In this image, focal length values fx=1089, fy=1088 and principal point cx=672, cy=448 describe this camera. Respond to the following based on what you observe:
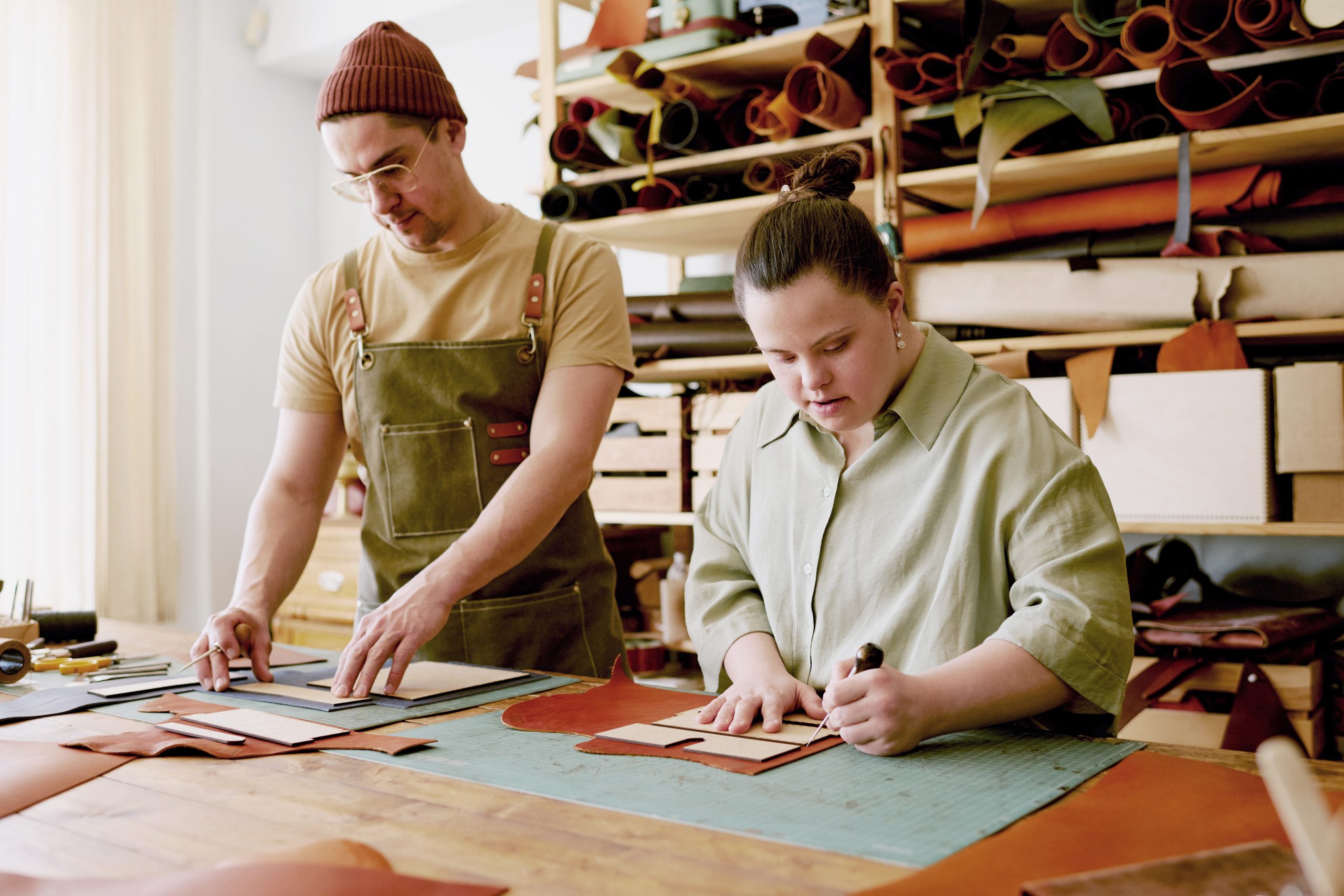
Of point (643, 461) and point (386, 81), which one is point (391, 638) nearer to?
point (386, 81)

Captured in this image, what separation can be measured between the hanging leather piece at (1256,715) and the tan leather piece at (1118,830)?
1.17 m

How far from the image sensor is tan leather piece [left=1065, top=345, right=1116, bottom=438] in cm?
210

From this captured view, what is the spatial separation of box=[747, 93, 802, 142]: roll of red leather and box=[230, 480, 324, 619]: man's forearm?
4.14 feet

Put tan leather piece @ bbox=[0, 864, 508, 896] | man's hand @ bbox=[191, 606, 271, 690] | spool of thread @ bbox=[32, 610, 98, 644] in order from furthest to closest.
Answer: spool of thread @ bbox=[32, 610, 98, 644]
man's hand @ bbox=[191, 606, 271, 690]
tan leather piece @ bbox=[0, 864, 508, 896]

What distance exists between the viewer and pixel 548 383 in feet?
5.59

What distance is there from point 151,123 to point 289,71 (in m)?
0.65

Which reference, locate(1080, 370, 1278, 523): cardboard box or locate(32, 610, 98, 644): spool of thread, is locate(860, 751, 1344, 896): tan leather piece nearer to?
locate(1080, 370, 1278, 523): cardboard box

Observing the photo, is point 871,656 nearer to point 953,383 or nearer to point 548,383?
point 953,383

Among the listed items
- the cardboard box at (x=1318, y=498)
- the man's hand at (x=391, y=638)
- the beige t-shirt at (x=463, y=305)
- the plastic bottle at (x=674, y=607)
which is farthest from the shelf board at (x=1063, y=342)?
the man's hand at (x=391, y=638)

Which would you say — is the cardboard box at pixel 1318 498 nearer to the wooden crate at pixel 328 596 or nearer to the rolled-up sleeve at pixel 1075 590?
the rolled-up sleeve at pixel 1075 590

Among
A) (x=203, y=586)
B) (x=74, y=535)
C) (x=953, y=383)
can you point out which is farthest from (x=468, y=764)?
(x=203, y=586)

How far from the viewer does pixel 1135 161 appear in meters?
2.12

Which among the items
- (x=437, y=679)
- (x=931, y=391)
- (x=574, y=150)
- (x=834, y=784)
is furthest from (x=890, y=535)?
(x=574, y=150)

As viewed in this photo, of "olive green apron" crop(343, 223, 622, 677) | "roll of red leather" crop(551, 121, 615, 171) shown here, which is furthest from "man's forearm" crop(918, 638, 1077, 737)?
"roll of red leather" crop(551, 121, 615, 171)
